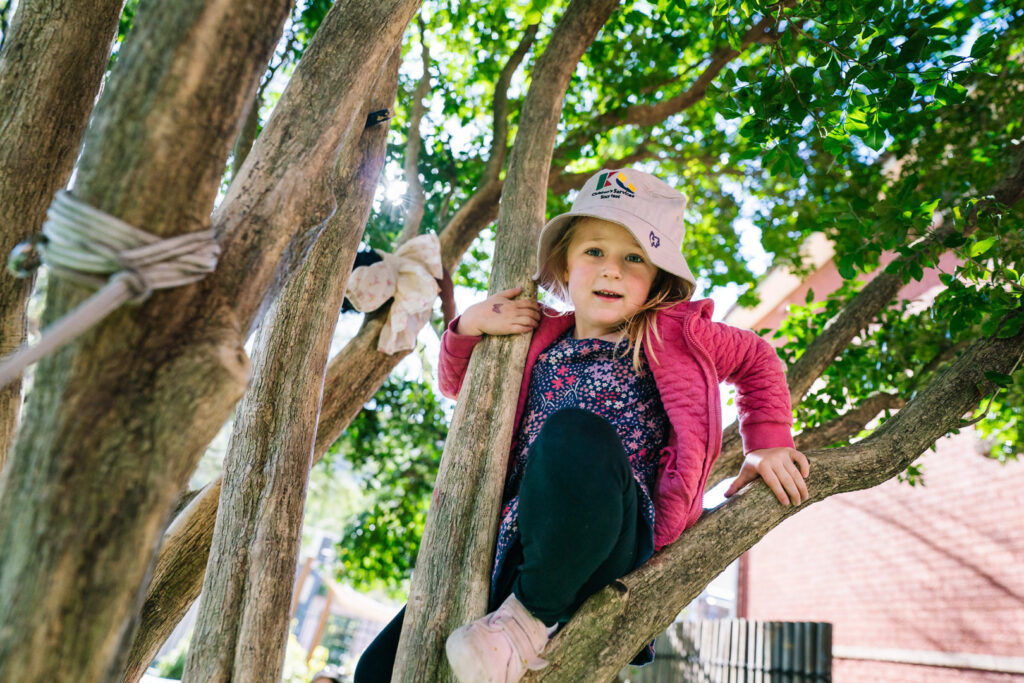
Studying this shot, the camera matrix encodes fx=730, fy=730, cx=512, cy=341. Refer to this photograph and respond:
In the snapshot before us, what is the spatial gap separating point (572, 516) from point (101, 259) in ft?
3.63

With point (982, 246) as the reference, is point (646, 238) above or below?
below

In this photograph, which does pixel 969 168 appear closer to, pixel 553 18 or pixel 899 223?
pixel 899 223

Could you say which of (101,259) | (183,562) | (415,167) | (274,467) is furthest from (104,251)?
(415,167)

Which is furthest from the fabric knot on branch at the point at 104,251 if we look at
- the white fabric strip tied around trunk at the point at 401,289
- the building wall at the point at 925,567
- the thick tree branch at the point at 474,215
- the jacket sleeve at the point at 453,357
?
the building wall at the point at 925,567

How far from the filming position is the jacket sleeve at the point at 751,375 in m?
2.11

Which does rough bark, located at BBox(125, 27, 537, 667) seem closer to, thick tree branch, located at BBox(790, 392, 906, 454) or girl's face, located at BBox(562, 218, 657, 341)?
girl's face, located at BBox(562, 218, 657, 341)

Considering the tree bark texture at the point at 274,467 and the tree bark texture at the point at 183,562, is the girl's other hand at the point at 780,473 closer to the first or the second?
the tree bark texture at the point at 274,467

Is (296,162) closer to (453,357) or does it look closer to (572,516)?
(572,516)

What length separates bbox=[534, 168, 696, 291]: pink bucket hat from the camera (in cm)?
223

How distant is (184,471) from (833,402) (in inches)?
169

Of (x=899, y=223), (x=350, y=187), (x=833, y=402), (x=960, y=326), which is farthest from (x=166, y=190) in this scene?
(x=833, y=402)

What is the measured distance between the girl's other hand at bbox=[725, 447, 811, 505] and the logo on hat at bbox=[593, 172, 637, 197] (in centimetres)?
90

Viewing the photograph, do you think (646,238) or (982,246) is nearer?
(646,238)

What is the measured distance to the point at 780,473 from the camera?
1877 mm
